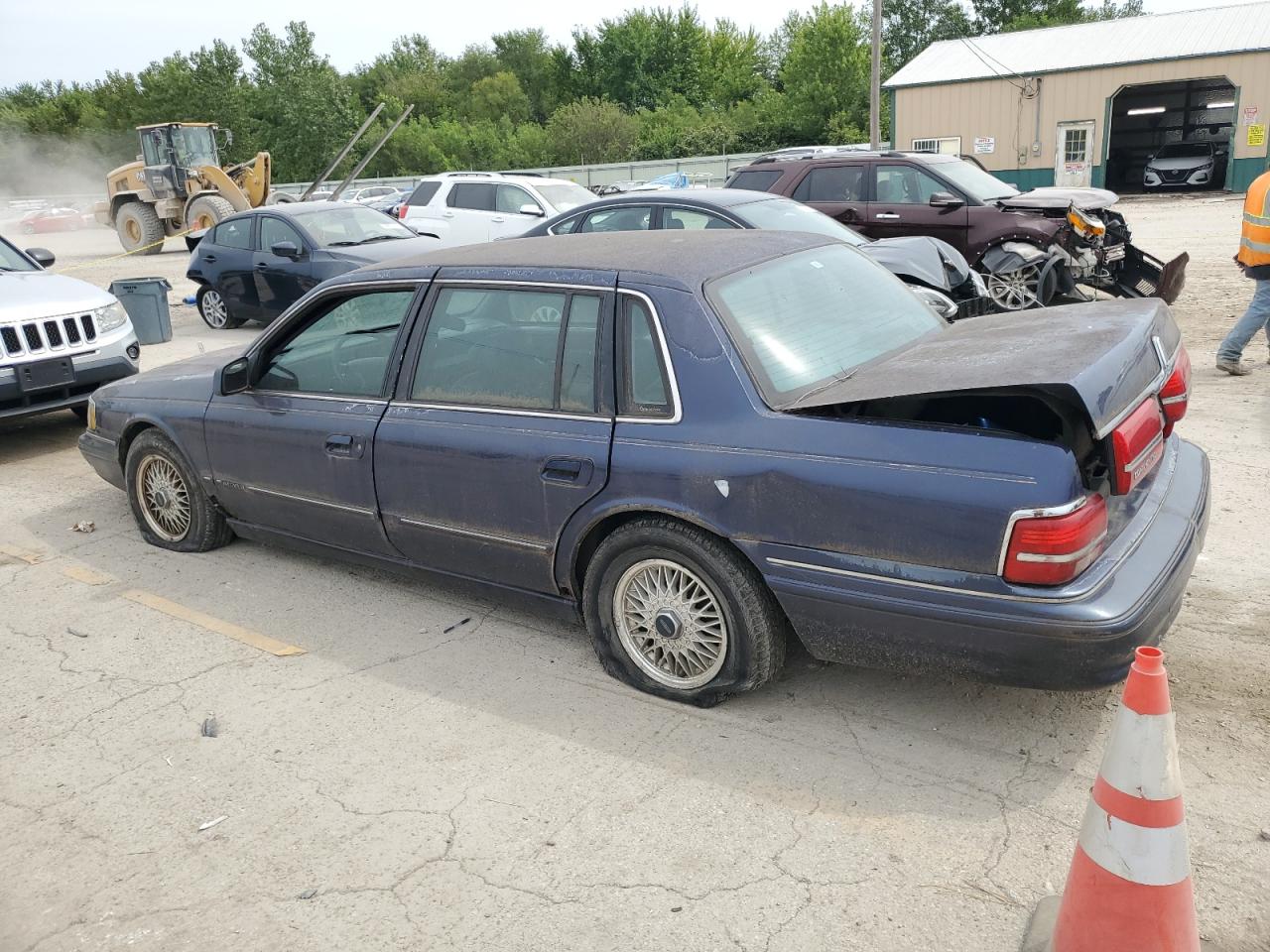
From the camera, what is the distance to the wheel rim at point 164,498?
5.57 m

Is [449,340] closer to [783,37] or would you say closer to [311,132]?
[311,132]

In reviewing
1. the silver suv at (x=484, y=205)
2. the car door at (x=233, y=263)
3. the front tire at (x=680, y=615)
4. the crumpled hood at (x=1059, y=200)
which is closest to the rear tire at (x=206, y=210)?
the silver suv at (x=484, y=205)

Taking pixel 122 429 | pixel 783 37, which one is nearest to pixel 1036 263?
pixel 122 429

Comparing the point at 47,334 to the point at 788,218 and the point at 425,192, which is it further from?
the point at 425,192

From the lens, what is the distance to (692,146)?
168ft

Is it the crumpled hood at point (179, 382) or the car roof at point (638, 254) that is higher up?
the car roof at point (638, 254)

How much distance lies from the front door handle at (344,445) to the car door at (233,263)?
9.05m

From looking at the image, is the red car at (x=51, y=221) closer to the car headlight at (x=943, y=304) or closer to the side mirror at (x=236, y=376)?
the side mirror at (x=236, y=376)

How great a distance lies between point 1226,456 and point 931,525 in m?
4.08

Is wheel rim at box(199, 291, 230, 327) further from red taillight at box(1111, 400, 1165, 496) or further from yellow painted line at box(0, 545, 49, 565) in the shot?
red taillight at box(1111, 400, 1165, 496)

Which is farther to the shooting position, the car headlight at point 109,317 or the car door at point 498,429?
the car headlight at point 109,317

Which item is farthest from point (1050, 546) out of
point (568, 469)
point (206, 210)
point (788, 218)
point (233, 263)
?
point (206, 210)

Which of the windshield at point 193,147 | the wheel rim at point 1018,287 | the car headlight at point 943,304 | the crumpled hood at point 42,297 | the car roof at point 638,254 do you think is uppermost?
the windshield at point 193,147

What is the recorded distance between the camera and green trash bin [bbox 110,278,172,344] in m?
12.7
